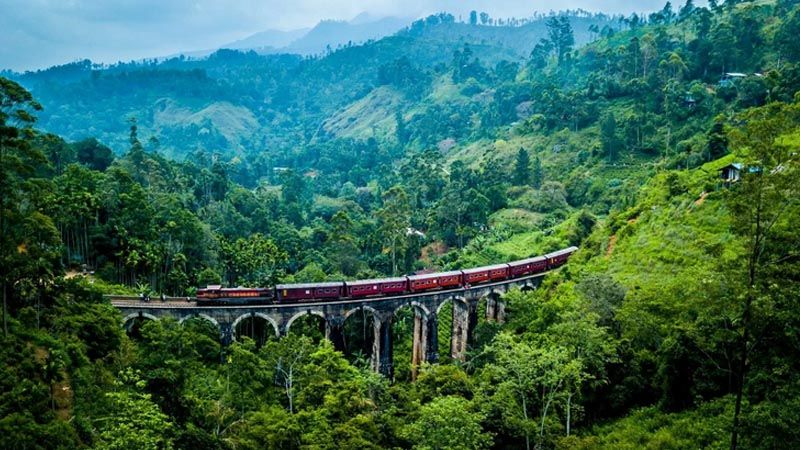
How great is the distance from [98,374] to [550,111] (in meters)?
84.3

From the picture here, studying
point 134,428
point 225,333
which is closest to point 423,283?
point 225,333

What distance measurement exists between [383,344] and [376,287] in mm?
4032

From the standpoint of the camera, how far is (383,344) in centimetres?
4419

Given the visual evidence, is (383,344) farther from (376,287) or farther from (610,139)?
(610,139)

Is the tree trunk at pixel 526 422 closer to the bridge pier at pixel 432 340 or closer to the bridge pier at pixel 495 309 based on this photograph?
the bridge pier at pixel 432 340

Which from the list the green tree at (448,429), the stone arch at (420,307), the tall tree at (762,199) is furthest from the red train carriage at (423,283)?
the tall tree at (762,199)

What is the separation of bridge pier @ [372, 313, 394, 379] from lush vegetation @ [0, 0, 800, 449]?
1.68m

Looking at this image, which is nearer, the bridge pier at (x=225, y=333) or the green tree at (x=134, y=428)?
the green tree at (x=134, y=428)

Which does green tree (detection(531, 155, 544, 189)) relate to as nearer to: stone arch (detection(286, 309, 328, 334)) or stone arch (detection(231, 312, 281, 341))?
stone arch (detection(286, 309, 328, 334))

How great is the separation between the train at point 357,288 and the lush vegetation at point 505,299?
7.58 ft

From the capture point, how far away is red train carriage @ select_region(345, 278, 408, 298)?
4369 cm

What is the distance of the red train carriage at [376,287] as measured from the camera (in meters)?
43.7

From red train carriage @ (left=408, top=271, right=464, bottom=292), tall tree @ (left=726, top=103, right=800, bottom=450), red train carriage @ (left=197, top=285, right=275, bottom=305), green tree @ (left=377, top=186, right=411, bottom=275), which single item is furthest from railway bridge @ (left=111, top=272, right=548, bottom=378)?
tall tree @ (left=726, top=103, right=800, bottom=450)

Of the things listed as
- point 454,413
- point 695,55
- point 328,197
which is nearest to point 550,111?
point 695,55
